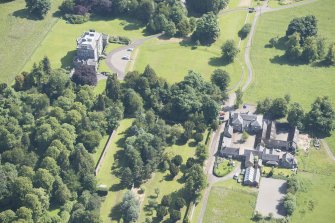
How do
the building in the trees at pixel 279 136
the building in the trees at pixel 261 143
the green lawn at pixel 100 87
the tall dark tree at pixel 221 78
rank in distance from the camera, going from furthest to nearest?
the green lawn at pixel 100 87 < the tall dark tree at pixel 221 78 < the building in the trees at pixel 279 136 < the building in the trees at pixel 261 143

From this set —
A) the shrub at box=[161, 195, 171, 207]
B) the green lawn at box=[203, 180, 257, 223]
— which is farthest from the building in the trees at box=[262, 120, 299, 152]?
the shrub at box=[161, 195, 171, 207]

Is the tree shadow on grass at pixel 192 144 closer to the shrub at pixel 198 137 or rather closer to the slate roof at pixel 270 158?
the shrub at pixel 198 137

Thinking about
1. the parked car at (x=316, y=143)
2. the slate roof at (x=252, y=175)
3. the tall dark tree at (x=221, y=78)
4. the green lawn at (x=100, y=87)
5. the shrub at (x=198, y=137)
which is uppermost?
the tall dark tree at (x=221, y=78)

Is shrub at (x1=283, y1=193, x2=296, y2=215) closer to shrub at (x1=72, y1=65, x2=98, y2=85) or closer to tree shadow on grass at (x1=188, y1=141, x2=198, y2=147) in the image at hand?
tree shadow on grass at (x1=188, y1=141, x2=198, y2=147)

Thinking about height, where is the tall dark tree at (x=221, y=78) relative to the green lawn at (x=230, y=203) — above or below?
above

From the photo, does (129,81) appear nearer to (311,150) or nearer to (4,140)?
(4,140)

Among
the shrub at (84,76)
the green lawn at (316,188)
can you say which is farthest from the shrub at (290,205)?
the shrub at (84,76)

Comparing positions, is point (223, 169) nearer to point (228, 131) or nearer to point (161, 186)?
point (228, 131)
